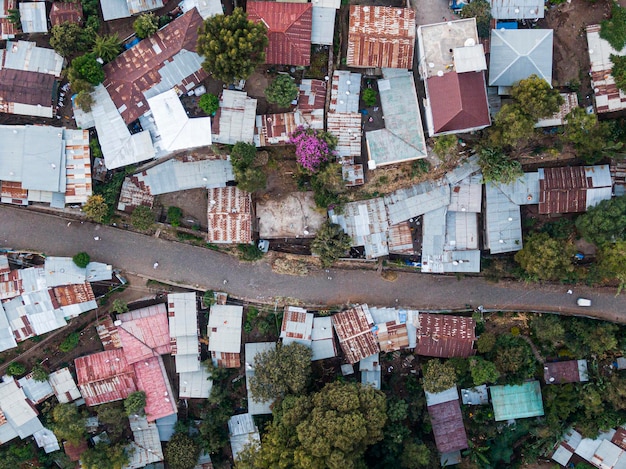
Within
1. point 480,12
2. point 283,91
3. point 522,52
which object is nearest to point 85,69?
point 283,91

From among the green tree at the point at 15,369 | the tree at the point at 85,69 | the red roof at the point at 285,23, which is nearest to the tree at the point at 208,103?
the red roof at the point at 285,23

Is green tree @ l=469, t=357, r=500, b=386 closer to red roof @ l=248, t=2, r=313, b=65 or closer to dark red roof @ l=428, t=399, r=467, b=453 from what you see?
dark red roof @ l=428, t=399, r=467, b=453

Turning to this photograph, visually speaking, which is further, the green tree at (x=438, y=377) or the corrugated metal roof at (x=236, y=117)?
the green tree at (x=438, y=377)

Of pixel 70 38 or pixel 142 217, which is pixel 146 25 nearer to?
pixel 70 38

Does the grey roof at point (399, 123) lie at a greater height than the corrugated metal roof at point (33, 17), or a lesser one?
lesser

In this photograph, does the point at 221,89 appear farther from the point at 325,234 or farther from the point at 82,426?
the point at 82,426

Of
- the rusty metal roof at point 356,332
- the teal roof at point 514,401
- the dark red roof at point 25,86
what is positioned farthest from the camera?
the teal roof at point 514,401

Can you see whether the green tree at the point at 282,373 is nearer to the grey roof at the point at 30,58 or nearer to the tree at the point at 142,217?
the tree at the point at 142,217

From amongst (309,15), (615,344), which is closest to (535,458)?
(615,344)
